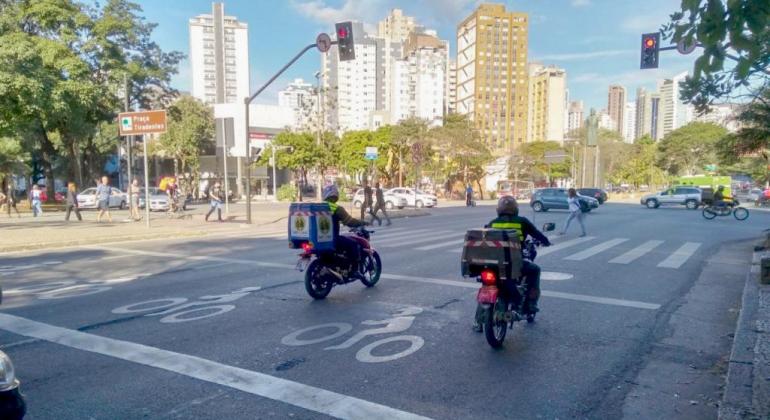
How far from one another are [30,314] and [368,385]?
15.8 ft

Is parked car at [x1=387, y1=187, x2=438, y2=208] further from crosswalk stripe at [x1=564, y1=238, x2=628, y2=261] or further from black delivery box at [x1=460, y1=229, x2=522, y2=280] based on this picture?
black delivery box at [x1=460, y1=229, x2=522, y2=280]

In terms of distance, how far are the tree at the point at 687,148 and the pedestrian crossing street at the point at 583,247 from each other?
201 feet

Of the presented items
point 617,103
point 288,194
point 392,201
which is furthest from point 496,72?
point 392,201

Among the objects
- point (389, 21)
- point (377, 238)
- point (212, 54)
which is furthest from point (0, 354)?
point (389, 21)

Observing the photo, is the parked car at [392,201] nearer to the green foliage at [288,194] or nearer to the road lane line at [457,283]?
the green foliage at [288,194]

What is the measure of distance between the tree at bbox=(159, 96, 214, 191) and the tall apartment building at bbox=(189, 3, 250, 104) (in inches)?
2492

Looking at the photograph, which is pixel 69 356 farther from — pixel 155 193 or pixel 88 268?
pixel 155 193

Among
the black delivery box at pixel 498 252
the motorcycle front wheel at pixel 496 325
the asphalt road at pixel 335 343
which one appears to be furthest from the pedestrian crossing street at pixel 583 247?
the black delivery box at pixel 498 252

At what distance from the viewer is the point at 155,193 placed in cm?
3672

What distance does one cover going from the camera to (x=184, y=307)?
7105mm

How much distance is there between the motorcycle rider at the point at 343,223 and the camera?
7805 millimetres

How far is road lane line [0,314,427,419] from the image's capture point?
4.00m

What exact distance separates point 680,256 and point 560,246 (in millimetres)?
2777

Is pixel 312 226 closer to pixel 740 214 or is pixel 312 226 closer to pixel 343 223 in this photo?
pixel 343 223
